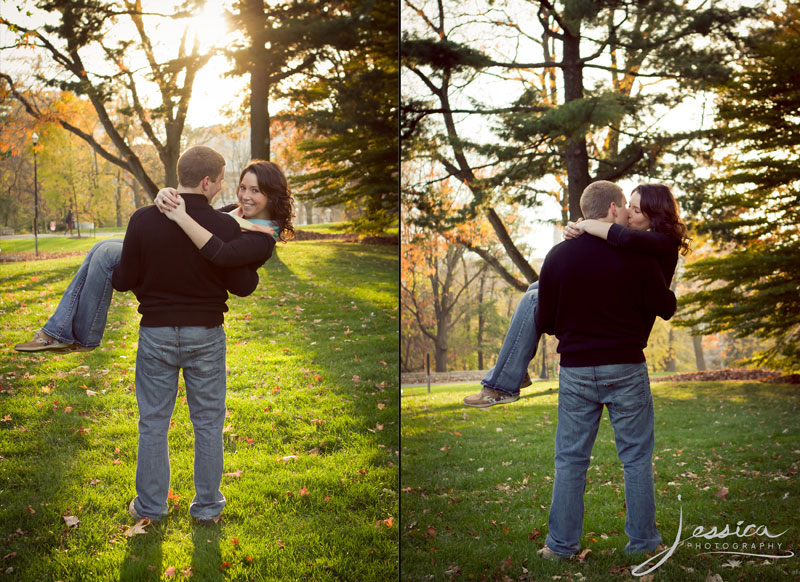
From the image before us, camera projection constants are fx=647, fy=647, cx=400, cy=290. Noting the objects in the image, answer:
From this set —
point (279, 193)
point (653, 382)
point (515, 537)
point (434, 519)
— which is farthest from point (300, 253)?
point (653, 382)

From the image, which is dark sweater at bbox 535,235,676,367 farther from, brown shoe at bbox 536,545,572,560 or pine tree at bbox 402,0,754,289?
pine tree at bbox 402,0,754,289

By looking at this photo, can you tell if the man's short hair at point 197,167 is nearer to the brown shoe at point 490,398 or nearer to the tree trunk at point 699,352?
the brown shoe at point 490,398

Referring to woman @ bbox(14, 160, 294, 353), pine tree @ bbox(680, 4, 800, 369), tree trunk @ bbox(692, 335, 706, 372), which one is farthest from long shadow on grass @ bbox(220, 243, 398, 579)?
pine tree @ bbox(680, 4, 800, 369)

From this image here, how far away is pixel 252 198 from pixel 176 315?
60cm

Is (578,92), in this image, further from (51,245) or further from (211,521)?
(211,521)

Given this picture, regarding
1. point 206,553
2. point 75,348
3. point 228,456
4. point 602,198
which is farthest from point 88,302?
point 602,198

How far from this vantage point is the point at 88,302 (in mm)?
2729

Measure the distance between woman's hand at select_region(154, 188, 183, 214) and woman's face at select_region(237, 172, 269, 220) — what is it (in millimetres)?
329

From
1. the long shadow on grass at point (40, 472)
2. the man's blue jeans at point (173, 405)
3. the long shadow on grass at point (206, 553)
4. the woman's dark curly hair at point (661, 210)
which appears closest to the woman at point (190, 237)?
the man's blue jeans at point (173, 405)

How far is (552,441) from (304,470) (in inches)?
73.4

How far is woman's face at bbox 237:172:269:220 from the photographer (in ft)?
9.20

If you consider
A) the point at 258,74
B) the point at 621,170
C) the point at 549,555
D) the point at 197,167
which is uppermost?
the point at 258,74

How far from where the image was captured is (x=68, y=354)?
10.0 feet

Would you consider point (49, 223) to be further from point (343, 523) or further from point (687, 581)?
point (687, 581)
